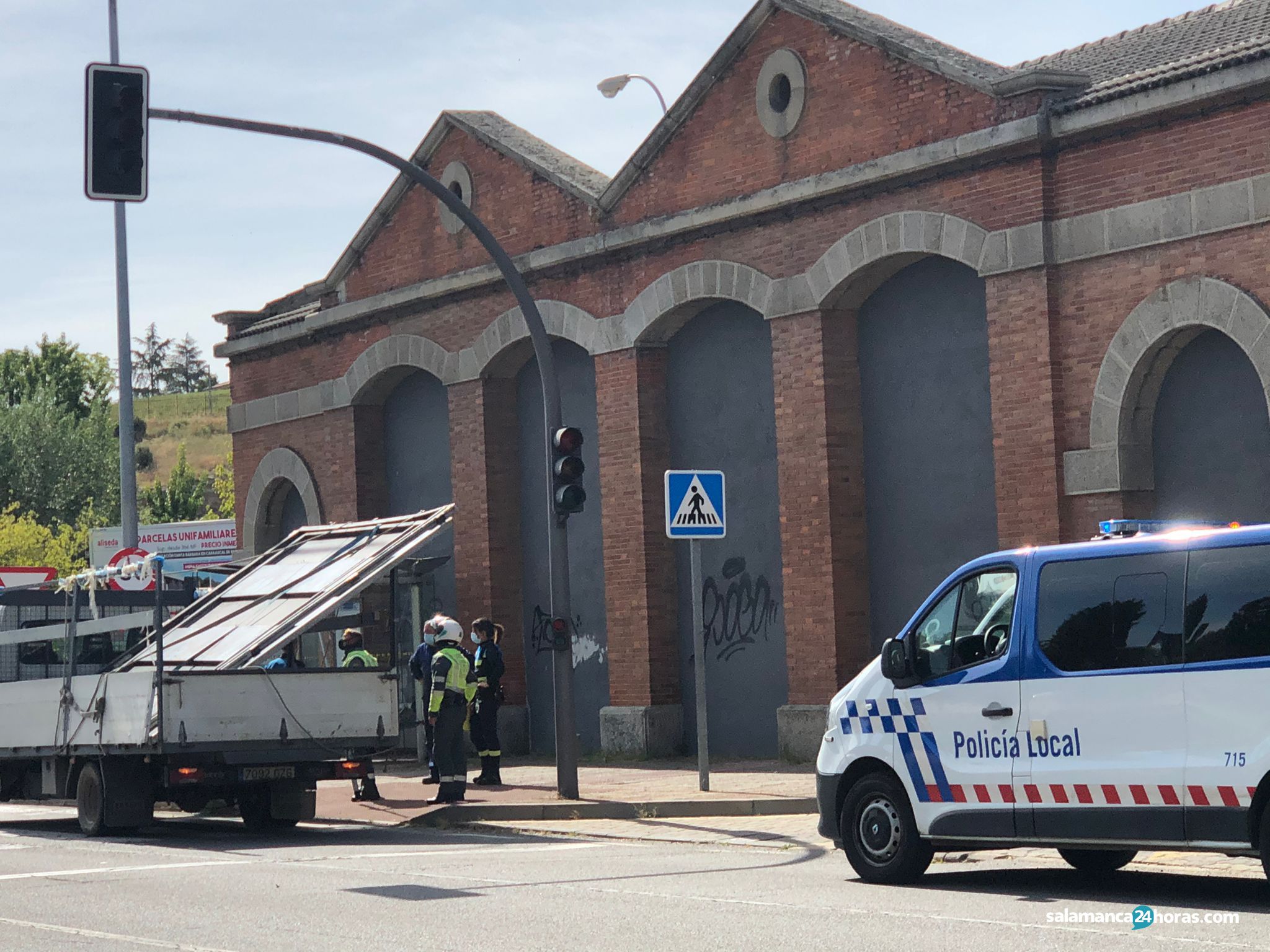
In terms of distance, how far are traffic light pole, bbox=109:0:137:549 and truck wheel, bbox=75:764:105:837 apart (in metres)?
11.2

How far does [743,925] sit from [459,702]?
27.1 ft

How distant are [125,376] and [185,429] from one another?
4459 inches

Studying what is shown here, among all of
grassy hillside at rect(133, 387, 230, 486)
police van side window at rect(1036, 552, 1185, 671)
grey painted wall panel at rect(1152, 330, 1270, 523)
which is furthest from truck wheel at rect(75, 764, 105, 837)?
grassy hillside at rect(133, 387, 230, 486)

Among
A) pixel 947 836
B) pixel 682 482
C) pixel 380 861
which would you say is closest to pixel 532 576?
pixel 682 482

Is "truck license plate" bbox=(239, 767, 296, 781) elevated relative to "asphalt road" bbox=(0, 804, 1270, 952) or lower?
elevated

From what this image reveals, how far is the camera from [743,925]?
8.66m

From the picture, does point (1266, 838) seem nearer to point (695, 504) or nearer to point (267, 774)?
point (695, 504)

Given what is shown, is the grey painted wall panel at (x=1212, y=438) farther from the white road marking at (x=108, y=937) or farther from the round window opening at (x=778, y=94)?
the white road marking at (x=108, y=937)

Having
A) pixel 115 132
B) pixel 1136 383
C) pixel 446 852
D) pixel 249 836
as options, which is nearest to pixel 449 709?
pixel 249 836

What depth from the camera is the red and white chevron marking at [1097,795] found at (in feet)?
28.6

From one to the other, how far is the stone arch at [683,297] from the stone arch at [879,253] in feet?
1.55

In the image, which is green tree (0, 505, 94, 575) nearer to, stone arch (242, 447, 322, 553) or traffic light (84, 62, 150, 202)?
stone arch (242, 447, 322, 553)

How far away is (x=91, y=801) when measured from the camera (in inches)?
588

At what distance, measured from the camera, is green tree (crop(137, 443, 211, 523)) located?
85.7m
